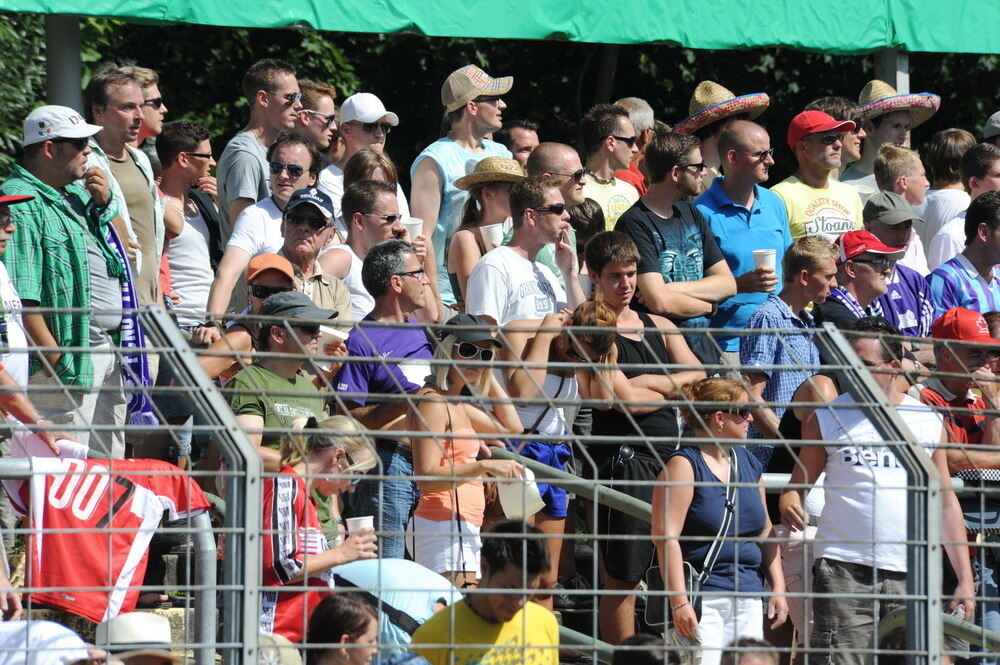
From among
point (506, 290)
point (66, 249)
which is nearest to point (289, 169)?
point (506, 290)

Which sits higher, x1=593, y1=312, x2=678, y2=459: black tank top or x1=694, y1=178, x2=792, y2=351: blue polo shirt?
x1=694, y1=178, x2=792, y2=351: blue polo shirt

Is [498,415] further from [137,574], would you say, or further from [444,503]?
[137,574]

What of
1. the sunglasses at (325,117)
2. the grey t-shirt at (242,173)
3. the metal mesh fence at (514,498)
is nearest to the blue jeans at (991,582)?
the metal mesh fence at (514,498)

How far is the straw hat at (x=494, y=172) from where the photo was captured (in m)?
7.76

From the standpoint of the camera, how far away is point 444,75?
13.2 metres

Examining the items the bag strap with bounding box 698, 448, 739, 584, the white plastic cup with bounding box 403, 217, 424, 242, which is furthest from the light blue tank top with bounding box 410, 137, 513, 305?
the bag strap with bounding box 698, 448, 739, 584

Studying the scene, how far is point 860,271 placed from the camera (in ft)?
24.5

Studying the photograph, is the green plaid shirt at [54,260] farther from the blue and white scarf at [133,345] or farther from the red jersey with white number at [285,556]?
the red jersey with white number at [285,556]

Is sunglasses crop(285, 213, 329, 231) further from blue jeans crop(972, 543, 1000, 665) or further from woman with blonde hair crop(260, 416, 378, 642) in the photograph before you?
blue jeans crop(972, 543, 1000, 665)

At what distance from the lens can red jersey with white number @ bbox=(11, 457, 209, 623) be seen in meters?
4.86

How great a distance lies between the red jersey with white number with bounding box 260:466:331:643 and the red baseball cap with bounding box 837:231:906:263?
3.40 metres

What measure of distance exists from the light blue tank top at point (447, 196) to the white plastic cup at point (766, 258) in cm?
163

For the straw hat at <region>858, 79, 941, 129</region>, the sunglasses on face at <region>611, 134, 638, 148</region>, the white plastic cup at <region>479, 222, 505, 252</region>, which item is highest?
the straw hat at <region>858, 79, 941, 129</region>

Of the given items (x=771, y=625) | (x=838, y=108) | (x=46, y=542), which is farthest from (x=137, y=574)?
(x=838, y=108)
